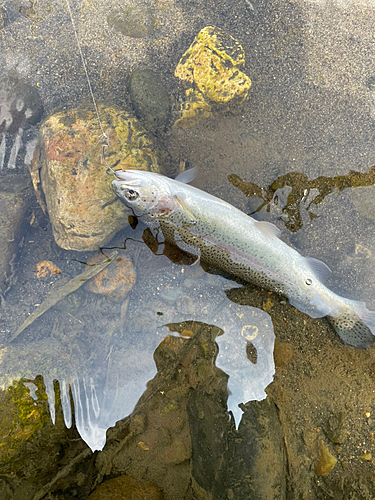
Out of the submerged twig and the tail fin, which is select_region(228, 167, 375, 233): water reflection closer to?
the tail fin

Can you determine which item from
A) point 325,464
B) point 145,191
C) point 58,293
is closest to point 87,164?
point 145,191

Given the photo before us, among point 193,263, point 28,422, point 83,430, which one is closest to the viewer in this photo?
point 28,422

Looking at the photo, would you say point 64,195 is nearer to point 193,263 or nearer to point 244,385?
point 193,263

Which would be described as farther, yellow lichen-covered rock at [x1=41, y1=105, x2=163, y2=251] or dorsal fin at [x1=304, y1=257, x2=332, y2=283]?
dorsal fin at [x1=304, y1=257, x2=332, y2=283]

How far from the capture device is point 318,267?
302 cm

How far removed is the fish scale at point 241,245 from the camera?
9.38ft

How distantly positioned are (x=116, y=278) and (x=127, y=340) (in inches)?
28.6

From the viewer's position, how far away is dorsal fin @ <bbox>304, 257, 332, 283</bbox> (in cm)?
Answer: 302

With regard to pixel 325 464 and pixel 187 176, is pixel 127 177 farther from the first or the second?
pixel 325 464

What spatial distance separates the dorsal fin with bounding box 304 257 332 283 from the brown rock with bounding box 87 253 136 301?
192 centimetres

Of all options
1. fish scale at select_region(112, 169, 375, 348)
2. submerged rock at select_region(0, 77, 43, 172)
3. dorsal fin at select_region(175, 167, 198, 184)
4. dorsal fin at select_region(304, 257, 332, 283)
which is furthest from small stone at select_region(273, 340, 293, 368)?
submerged rock at select_region(0, 77, 43, 172)

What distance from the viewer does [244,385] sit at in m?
3.07

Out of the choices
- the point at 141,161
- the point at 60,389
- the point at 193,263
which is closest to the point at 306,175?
the point at 193,263

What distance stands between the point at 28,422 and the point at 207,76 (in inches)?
156
